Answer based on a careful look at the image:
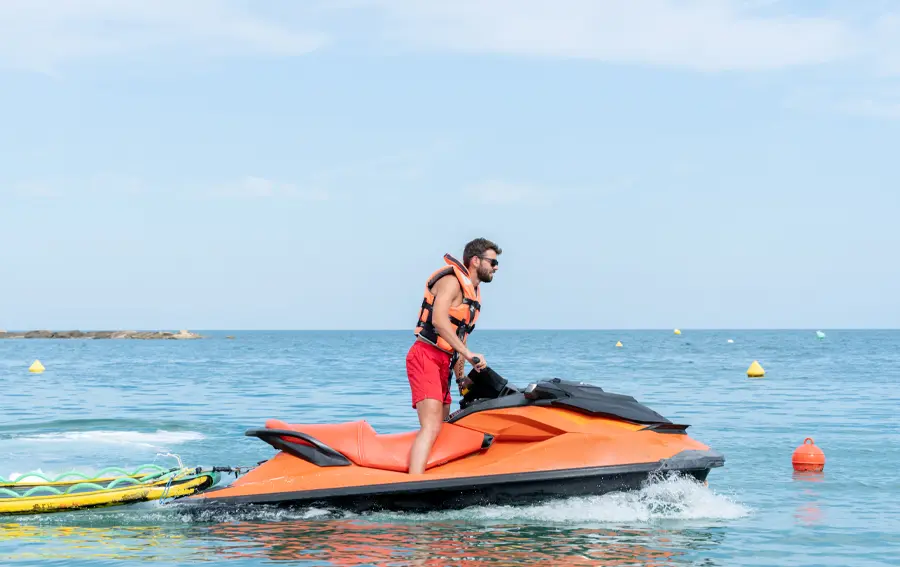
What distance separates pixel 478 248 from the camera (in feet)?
22.4

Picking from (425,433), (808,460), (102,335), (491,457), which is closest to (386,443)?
(425,433)

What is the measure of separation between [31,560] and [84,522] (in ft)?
3.68

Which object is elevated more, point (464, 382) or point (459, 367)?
point (459, 367)

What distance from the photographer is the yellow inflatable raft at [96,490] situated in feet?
23.6

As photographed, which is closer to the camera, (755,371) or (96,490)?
(96,490)

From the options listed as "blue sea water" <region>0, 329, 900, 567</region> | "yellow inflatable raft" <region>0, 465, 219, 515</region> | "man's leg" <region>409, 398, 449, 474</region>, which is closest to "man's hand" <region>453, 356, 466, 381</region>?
"man's leg" <region>409, 398, 449, 474</region>

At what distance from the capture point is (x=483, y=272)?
6.84 meters

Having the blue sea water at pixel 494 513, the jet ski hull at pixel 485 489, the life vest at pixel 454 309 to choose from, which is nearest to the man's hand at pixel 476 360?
the life vest at pixel 454 309

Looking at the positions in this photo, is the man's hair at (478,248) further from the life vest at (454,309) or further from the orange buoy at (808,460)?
the orange buoy at (808,460)

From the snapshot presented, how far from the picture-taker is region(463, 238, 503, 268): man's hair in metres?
6.83

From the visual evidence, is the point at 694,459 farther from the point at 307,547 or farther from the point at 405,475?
the point at 307,547

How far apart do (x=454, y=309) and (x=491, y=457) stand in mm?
1097

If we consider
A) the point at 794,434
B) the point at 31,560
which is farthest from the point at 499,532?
the point at 794,434

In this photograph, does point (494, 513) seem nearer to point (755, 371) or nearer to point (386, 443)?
point (386, 443)
